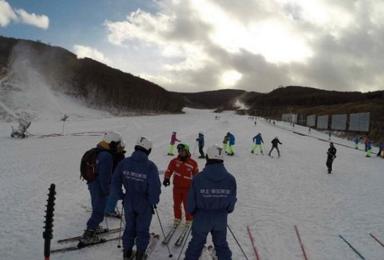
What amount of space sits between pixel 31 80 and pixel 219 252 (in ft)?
221

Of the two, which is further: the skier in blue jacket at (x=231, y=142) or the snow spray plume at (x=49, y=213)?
the skier in blue jacket at (x=231, y=142)

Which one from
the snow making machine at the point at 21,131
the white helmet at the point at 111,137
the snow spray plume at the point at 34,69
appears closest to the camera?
the white helmet at the point at 111,137

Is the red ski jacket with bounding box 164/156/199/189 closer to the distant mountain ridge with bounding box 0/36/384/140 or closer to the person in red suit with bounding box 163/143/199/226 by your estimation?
the person in red suit with bounding box 163/143/199/226

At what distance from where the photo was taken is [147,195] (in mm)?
5520

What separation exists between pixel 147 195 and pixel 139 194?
14 cm

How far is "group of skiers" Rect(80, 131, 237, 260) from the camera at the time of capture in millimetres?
5051

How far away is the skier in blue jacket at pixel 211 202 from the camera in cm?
502

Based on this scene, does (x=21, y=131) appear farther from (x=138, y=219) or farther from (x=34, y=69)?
(x=34, y=69)

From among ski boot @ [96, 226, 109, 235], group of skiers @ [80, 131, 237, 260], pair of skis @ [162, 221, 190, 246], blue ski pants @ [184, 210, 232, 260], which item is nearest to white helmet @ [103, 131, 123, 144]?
group of skiers @ [80, 131, 237, 260]

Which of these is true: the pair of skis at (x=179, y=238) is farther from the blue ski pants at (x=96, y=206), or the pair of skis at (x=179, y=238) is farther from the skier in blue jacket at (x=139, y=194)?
the blue ski pants at (x=96, y=206)

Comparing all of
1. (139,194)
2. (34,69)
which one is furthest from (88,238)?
(34,69)

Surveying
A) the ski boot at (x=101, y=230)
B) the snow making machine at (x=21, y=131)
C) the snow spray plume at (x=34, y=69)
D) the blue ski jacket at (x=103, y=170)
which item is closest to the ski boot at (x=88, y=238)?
the ski boot at (x=101, y=230)

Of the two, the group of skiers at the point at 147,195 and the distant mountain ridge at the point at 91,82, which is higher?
the distant mountain ridge at the point at 91,82

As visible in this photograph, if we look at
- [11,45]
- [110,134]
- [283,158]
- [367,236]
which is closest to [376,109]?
[283,158]
